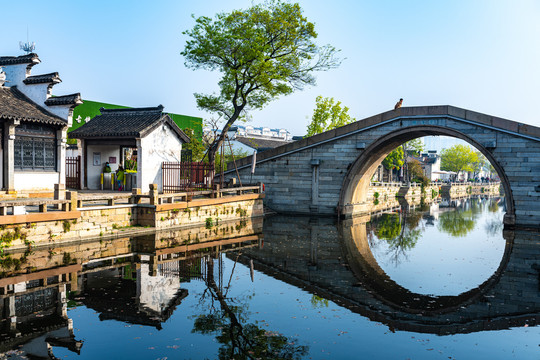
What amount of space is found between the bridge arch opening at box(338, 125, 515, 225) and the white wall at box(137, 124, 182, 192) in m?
8.95

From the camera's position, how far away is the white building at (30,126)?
663 inches

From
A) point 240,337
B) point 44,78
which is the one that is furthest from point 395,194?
point 240,337

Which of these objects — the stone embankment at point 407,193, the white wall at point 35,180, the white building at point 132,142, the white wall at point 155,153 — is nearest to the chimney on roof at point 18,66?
the white building at point 132,142

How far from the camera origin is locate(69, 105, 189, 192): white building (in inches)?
814

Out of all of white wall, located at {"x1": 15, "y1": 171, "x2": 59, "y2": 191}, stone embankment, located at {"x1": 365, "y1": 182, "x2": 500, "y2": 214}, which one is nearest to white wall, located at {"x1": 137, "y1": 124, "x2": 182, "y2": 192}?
white wall, located at {"x1": 15, "y1": 171, "x2": 59, "y2": 191}

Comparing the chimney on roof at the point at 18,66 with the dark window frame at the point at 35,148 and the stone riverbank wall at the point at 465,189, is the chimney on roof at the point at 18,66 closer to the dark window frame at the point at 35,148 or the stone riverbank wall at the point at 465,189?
the dark window frame at the point at 35,148

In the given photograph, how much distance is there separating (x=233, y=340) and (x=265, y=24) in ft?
65.1

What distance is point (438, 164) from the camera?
85.2 meters

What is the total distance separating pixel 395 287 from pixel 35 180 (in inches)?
559

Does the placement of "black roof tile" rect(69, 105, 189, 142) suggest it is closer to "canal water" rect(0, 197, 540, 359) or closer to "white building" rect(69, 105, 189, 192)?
"white building" rect(69, 105, 189, 192)

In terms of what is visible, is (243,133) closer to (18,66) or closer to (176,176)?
(176,176)

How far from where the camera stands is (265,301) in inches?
352

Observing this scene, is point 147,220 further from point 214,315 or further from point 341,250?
point 214,315

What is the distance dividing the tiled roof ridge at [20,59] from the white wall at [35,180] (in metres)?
4.74
